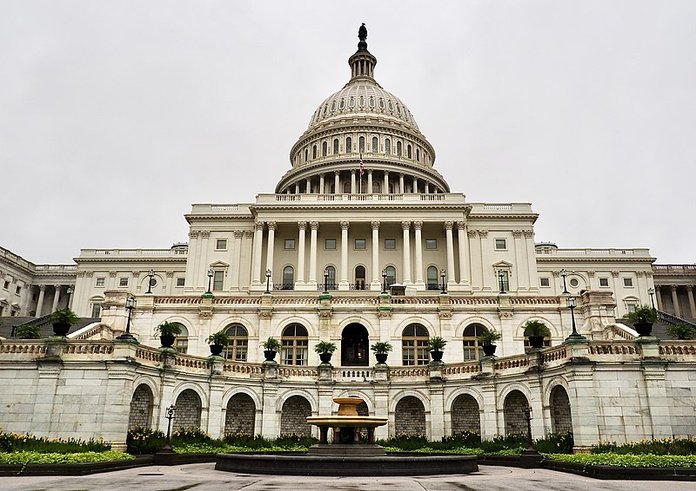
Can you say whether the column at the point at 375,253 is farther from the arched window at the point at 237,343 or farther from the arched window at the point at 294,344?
the arched window at the point at 237,343

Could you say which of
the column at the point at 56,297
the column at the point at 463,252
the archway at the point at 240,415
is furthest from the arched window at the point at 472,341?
the column at the point at 56,297

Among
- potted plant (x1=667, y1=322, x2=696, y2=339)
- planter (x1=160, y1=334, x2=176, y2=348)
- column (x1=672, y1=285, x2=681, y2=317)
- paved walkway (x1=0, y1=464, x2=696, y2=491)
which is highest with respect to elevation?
column (x1=672, y1=285, x2=681, y2=317)

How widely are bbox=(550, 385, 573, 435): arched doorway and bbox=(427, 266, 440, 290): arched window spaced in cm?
4513

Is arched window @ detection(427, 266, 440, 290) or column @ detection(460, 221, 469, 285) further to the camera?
arched window @ detection(427, 266, 440, 290)

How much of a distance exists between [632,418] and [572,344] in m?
4.29

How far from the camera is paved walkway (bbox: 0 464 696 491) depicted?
17.9 metres

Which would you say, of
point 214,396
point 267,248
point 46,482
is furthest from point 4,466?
point 267,248

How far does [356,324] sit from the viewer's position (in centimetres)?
4966

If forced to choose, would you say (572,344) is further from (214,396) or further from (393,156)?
(393,156)

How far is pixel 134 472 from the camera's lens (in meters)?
23.8

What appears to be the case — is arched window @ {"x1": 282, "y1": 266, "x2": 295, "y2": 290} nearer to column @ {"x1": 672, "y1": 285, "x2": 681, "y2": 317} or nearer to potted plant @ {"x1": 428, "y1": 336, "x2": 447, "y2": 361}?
potted plant @ {"x1": 428, "y1": 336, "x2": 447, "y2": 361}

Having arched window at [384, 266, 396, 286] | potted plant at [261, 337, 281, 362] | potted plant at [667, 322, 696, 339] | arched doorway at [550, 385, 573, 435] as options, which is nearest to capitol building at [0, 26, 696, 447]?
arched doorway at [550, 385, 573, 435]

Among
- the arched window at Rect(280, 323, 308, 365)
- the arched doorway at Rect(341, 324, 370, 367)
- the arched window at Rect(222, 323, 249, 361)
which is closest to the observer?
the arched window at Rect(280, 323, 308, 365)

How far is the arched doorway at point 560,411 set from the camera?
3050 cm
